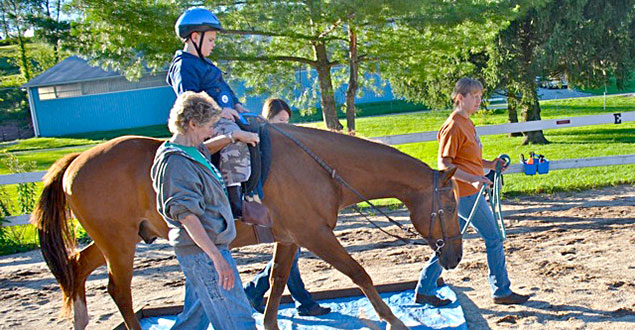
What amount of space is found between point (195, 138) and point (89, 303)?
389 centimetres

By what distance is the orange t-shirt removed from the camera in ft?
15.1

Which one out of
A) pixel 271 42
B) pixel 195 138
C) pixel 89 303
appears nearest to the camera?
pixel 195 138

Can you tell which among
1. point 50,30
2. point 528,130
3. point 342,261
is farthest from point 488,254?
point 50,30

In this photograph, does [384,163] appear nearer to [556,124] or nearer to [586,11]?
[556,124]

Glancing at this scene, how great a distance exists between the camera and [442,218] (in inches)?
174

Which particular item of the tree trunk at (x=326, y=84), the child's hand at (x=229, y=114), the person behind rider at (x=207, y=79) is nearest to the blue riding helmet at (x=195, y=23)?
the person behind rider at (x=207, y=79)

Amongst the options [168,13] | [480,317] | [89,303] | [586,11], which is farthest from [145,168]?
[586,11]

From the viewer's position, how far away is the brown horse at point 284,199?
13.9 ft

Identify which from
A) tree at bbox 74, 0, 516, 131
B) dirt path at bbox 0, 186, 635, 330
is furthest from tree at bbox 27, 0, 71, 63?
dirt path at bbox 0, 186, 635, 330

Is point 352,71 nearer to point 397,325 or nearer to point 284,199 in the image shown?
point 284,199

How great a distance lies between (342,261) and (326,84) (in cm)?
653

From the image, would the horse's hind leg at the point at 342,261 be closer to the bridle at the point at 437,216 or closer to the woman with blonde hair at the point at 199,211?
the bridle at the point at 437,216

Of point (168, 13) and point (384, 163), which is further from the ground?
point (168, 13)

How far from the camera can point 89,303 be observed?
6035mm
